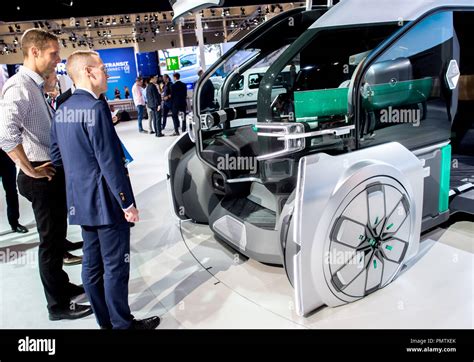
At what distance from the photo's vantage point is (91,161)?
194 centimetres

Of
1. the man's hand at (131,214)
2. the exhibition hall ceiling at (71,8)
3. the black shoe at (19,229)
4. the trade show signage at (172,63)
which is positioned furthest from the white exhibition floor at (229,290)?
the trade show signage at (172,63)

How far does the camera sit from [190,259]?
3072 millimetres

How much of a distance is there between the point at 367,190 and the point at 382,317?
2.31ft

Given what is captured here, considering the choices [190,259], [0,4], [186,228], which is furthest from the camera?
[0,4]

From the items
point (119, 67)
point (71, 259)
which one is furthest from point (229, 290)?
point (119, 67)

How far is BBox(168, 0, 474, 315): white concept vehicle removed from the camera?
207 centimetres

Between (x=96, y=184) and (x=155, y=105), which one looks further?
(x=155, y=105)

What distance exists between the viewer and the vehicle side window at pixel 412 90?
239 centimetres

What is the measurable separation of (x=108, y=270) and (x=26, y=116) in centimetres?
107

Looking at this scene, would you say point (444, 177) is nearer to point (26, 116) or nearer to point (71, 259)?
point (26, 116)

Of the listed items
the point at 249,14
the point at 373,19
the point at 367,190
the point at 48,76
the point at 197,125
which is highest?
the point at 249,14

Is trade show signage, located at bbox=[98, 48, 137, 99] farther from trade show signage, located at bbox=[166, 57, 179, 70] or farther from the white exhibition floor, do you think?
the white exhibition floor
